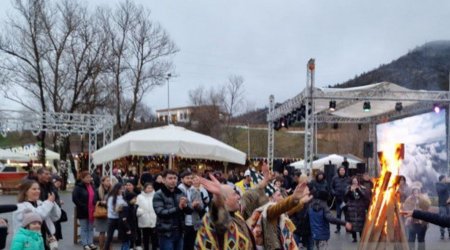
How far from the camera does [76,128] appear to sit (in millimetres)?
Answer: 26578

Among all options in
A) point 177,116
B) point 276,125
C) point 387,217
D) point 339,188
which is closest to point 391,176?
point 387,217

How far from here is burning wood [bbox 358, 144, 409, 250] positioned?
746 centimetres

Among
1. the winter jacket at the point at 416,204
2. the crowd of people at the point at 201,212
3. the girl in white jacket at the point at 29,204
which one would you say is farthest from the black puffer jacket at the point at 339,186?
the girl in white jacket at the point at 29,204

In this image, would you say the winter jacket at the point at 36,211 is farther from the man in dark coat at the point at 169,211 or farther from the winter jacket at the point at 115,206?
the winter jacket at the point at 115,206

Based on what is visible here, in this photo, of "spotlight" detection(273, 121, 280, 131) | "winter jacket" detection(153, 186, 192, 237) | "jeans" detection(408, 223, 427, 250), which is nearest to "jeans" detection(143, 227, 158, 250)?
"winter jacket" detection(153, 186, 192, 237)

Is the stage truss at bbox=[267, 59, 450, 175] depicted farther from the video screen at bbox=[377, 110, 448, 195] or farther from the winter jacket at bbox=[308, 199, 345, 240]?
the winter jacket at bbox=[308, 199, 345, 240]

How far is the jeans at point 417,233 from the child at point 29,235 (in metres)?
7.29

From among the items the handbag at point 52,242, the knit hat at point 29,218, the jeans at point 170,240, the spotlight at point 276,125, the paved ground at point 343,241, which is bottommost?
the paved ground at point 343,241

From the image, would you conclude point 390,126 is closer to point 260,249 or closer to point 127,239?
point 127,239

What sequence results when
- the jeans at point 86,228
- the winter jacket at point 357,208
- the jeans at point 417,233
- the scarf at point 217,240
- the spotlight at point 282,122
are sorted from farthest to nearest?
the spotlight at point 282,122 < the winter jacket at point 357,208 < the jeans at point 86,228 < the jeans at point 417,233 < the scarf at point 217,240

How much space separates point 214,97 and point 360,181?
1976 inches

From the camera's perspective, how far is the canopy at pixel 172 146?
12109 millimetres

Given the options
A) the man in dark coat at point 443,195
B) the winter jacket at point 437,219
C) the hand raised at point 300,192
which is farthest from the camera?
the man in dark coat at point 443,195

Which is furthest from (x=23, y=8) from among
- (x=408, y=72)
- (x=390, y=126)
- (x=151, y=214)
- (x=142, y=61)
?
(x=151, y=214)
